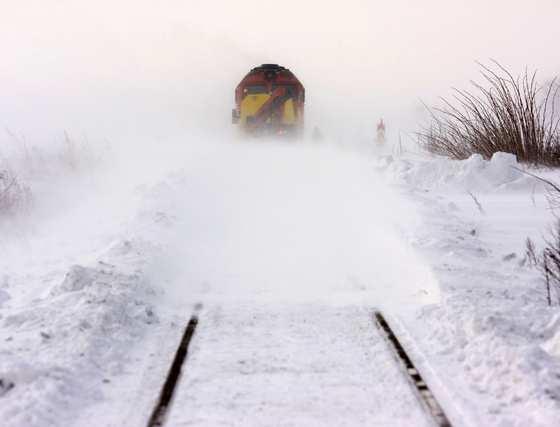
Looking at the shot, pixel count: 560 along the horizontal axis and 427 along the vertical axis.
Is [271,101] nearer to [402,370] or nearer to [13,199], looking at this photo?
[13,199]

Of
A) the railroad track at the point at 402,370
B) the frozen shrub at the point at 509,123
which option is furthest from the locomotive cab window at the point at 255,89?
the railroad track at the point at 402,370

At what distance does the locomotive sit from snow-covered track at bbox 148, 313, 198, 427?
1758 centimetres

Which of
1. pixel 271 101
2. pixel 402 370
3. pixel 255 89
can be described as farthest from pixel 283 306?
pixel 255 89

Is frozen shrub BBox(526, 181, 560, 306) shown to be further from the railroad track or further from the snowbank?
the snowbank

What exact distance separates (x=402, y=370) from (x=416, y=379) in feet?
0.51

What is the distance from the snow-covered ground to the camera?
3762 millimetres

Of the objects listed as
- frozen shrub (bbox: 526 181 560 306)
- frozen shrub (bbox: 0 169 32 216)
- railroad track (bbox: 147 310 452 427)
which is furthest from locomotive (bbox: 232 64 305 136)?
railroad track (bbox: 147 310 452 427)

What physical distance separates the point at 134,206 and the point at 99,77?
1347 inches

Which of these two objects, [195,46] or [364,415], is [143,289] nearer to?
[364,415]

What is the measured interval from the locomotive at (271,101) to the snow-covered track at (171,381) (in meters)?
17.6

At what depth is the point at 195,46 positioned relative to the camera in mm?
44219

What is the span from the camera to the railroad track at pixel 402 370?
3567 millimetres

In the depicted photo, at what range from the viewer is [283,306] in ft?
18.8

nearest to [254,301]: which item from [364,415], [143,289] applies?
[143,289]
